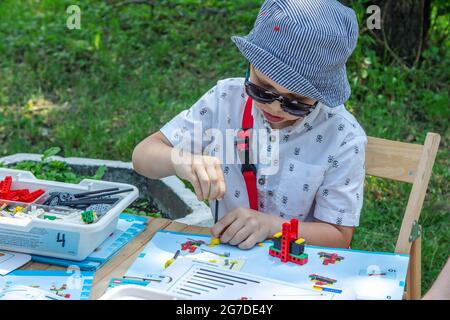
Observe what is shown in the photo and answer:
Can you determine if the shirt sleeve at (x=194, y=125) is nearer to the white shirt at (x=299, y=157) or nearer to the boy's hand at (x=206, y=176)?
the white shirt at (x=299, y=157)

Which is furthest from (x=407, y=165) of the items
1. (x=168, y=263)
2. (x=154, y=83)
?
(x=154, y=83)

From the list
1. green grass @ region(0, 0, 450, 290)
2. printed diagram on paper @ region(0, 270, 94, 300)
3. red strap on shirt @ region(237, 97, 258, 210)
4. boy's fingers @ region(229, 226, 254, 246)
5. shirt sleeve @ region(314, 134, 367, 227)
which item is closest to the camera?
printed diagram on paper @ region(0, 270, 94, 300)

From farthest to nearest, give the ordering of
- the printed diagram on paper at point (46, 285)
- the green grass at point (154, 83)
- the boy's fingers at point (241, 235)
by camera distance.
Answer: the green grass at point (154, 83), the boy's fingers at point (241, 235), the printed diagram on paper at point (46, 285)

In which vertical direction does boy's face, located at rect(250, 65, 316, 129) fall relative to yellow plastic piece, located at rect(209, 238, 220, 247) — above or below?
above

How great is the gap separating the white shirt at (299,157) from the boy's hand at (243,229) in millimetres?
231

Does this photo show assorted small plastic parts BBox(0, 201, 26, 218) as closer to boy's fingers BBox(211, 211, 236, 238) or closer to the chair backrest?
boy's fingers BBox(211, 211, 236, 238)

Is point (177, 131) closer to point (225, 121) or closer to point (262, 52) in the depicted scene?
point (225, 121)

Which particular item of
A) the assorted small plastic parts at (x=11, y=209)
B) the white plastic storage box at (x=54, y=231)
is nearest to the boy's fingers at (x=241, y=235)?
the white plastic storage box at (x=54, y=231)

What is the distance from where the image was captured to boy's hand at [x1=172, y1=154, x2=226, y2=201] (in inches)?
64.3

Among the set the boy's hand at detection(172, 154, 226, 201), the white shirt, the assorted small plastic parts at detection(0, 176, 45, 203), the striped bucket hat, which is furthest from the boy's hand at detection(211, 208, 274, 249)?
the assorted small plastic parts at detection(0, 176, 45, 203)

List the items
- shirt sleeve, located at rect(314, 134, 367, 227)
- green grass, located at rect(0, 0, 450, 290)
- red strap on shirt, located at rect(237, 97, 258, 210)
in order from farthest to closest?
1. green grass, located at rect(0, 0, 450, 290)
2. red strap on shirt, located at rect(237, 97, 258, 210)
3. shirt sleeve, located at rect(314, 134, 367, 227)

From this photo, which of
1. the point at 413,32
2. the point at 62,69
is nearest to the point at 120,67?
the point at 62,69

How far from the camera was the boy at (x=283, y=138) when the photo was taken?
68.2 inches

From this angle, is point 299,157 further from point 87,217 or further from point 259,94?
point 87,217
